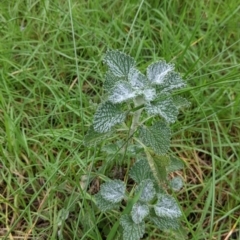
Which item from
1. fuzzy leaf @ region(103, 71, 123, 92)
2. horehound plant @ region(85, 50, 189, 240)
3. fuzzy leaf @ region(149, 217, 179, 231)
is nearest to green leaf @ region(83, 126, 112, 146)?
horehound plant @ region(85, 50, 189, 240)

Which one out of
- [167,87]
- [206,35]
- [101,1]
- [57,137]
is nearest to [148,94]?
[167,87]

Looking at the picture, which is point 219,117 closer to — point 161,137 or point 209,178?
point 209,178

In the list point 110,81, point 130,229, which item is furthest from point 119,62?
point 130,229

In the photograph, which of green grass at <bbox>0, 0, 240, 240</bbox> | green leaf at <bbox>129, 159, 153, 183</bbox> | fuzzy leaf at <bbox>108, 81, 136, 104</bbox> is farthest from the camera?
green grass at <bbox>0, 0, 240, 240</bbox>

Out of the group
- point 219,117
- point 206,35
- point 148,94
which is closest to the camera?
point 148,94

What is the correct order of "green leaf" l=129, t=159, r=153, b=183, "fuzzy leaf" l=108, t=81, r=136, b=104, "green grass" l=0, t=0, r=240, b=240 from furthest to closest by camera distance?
"green grass" l=0, t=0, r=240, b=240, "green leaf" l=129, t=159, r=153, b=183, "fuzzy leaf" l=108, t=81, r=136, b=104

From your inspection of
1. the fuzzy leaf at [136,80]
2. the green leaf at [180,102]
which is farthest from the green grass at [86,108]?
the fuzzy leaf at [136,80]

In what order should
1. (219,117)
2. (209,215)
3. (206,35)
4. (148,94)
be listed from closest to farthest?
(148,94)
(209,215)
(219,117)
(206,35)

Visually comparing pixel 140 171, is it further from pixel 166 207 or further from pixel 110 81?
pixel 110 81

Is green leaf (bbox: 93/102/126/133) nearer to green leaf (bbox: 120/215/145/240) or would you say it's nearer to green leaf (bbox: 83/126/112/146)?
green leaf (bbox: 83/126/112/146)
